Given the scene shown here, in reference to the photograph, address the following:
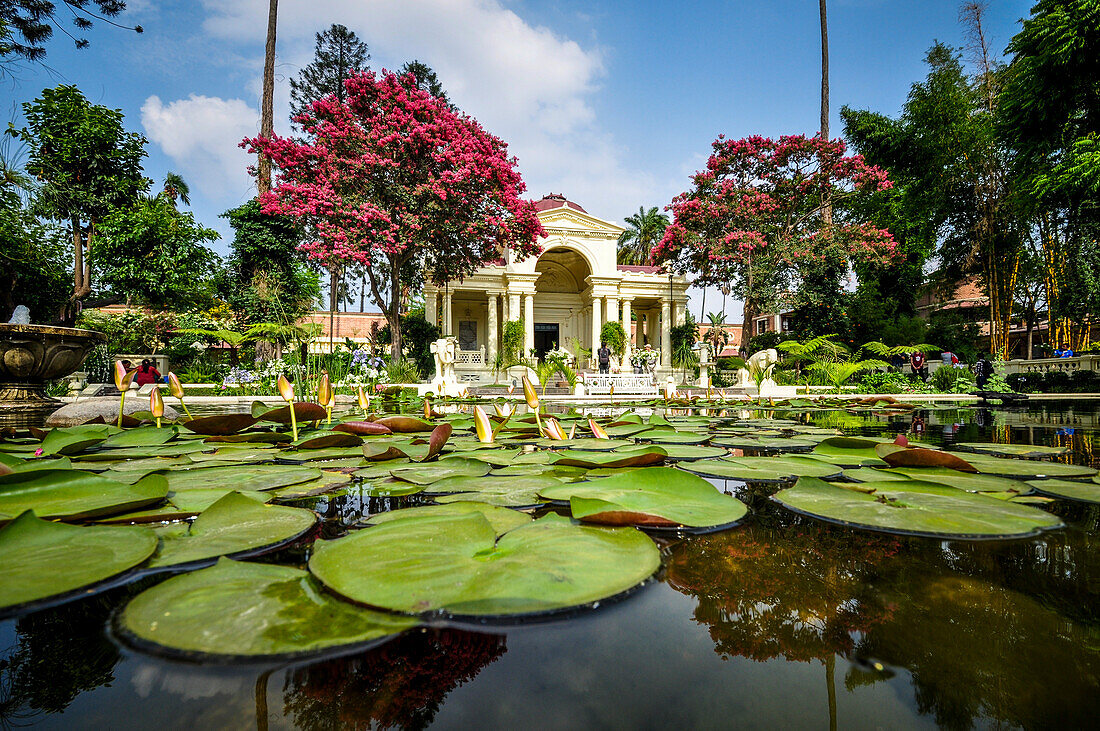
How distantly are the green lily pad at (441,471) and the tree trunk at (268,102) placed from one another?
15.9 metres

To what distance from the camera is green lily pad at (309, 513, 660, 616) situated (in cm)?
67

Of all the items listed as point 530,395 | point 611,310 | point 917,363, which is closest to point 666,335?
point 611,310

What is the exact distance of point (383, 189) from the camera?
12.5 metres

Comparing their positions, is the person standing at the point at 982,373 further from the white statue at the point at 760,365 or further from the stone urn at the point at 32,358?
the stone urn at the point at 32,358

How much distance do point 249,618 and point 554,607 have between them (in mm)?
405

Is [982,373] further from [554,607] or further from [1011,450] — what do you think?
[554,607]

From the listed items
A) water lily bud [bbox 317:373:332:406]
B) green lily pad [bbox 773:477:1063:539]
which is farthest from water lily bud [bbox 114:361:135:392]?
green lily pad [bbox 773:477:1063:539]

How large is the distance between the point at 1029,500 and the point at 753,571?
1.11m

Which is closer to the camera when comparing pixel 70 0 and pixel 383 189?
pixel 70 0

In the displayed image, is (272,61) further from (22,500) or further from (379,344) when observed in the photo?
(22,500)

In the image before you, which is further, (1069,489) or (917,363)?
(917,363)

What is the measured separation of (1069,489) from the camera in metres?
1.40

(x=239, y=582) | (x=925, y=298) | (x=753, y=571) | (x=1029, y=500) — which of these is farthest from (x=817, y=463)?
(x=925, y=298)

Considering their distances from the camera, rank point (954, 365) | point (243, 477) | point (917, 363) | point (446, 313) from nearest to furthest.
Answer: point (243, 477) < point (954, 365) < point (917, 363) < point (446, 313)
